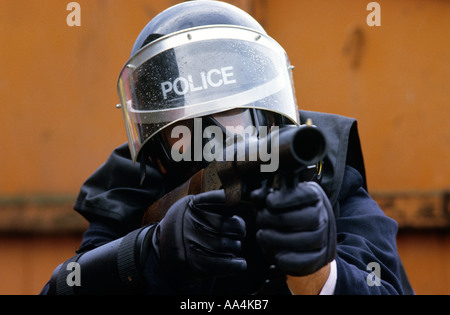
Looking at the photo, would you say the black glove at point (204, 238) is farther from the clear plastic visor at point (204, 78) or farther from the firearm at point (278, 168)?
the clear plastic visor at point (204, 78)

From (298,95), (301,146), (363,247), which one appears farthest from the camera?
(298,95)

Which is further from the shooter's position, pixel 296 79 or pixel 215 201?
pixel 296 79

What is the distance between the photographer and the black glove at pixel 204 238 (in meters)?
1.26

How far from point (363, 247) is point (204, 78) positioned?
1.74 feet

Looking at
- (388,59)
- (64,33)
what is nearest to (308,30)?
(388,59)

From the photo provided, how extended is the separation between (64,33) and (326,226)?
1.48 m

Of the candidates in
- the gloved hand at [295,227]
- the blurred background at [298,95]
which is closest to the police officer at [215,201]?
the gloved hand at [295,227]

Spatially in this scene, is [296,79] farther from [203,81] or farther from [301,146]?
[301,146]

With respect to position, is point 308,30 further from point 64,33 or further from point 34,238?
point 34,238

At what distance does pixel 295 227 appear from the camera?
3.55 ft

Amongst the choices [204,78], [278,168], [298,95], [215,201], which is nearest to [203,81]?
[204,78]

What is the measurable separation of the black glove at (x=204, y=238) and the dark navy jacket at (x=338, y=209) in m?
0.11
